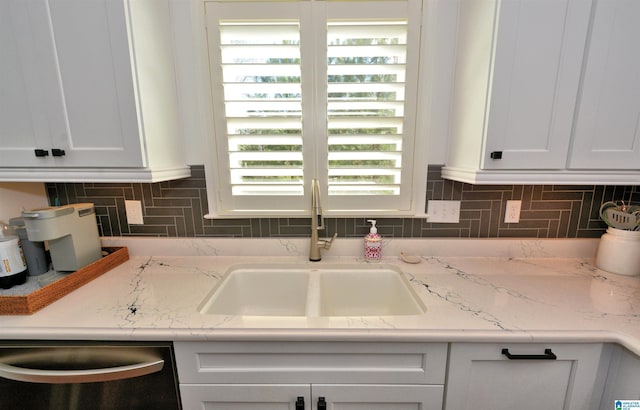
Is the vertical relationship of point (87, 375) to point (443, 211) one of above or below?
below

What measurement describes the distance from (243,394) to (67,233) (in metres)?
0.99

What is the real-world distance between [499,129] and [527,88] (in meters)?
0.17

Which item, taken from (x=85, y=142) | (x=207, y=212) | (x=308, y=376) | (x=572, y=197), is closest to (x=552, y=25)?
(x=572, y=197)

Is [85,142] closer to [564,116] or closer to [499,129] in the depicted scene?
[499,129]

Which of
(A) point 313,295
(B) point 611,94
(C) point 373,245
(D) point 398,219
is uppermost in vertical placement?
(B) point 611,94

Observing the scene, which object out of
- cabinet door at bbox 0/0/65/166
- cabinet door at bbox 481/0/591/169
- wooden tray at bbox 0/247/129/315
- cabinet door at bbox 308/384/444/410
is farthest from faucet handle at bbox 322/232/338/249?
cabinet door at bbox 0/0/65/166

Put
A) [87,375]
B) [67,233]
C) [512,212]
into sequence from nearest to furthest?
[87,375] < [67,233] < [512,212]

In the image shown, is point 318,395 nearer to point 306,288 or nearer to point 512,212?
point 306,288

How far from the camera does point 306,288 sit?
1.36 metres

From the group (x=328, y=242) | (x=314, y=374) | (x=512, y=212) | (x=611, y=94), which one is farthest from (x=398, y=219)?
(x=611, y=94)

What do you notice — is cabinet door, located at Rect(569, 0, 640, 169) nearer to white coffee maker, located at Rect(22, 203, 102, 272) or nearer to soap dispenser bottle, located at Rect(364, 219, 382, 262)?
soap dispenser bottle, located at Rect(364, 219, 382, 262)

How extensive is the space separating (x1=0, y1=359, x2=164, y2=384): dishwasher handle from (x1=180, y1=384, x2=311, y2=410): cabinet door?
14cm

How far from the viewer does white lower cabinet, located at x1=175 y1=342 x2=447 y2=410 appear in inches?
36.5

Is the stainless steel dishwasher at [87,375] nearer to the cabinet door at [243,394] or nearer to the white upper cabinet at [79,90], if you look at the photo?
the cabinet door at [243,394]
